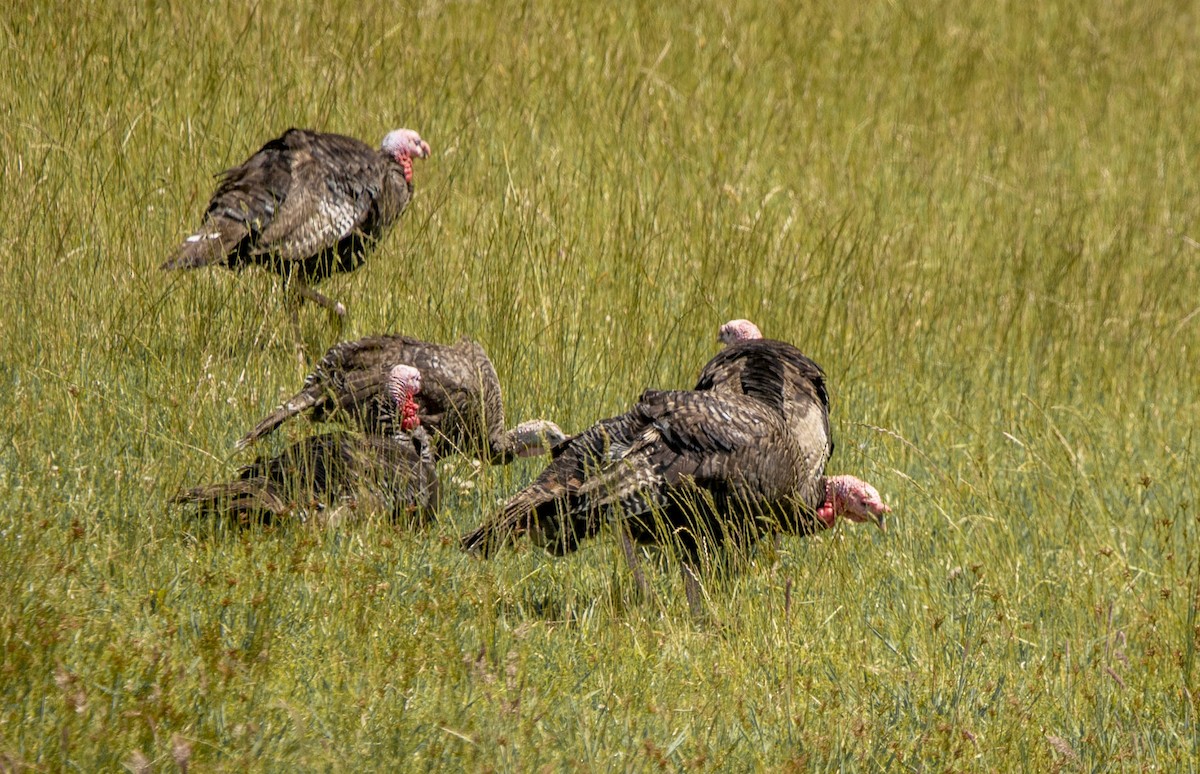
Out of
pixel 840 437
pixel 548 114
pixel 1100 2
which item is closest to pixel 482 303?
pixel 840 437

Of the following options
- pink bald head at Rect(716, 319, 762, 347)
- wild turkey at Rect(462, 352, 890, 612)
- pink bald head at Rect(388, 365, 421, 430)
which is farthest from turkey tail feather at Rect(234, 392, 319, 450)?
pink bald head at Rect(716, 319, 762, 347)

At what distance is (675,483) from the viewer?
570 centimetres

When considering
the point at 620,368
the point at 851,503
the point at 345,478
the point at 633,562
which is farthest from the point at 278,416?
the point at 851,503

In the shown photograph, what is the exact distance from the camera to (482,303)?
7.58 m

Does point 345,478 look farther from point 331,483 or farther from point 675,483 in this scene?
point 675,483

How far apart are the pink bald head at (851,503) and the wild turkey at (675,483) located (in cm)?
22

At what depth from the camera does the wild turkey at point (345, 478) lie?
5.39m

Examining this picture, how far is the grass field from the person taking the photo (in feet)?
14.3

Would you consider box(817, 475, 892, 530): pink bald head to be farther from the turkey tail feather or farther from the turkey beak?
the turkey tail feather

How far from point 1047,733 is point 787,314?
397cm

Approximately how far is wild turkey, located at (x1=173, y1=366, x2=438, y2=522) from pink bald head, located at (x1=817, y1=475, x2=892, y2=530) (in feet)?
5.66

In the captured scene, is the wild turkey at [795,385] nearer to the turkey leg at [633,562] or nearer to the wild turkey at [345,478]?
the turkey leg at [633,562]

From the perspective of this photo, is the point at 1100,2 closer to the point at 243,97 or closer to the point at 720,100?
the point at 720,100

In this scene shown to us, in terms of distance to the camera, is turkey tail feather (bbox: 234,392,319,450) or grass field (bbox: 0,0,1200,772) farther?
turkey tail feather (bbox: 234,392,319,450)
